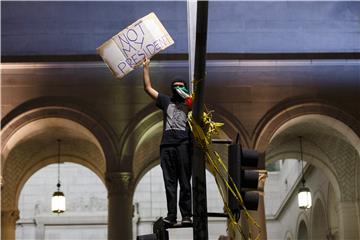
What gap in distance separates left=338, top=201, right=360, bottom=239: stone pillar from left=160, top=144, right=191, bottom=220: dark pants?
1391 cm

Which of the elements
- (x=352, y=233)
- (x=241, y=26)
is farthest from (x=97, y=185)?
(x=241, y=26)

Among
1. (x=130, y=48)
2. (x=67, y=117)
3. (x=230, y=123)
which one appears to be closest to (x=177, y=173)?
(x=130, y=48)

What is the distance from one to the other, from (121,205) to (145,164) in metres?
3.73

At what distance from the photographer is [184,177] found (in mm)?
8477

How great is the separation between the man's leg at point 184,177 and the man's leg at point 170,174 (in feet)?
0.23

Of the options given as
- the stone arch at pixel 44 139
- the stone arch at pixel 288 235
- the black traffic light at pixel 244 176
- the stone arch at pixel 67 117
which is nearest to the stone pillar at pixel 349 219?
the stone arch at pixel 44 139

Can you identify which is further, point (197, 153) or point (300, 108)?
point (300, 108)

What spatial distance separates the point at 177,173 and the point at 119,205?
9330 mm

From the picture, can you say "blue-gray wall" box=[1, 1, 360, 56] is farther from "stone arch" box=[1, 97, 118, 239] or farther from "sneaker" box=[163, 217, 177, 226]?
"sneaker" box=[163, 217, 177, 226]

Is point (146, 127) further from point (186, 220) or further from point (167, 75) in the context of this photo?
point (186, 220)

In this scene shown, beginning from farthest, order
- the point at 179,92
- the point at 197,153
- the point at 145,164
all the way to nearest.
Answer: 1. the point at 145,164
2. the point at 179,92
3. the point at 197,153

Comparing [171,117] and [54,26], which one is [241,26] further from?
[171,117]

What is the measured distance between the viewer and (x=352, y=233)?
2181 centimetres

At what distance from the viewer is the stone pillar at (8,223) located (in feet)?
65.6
